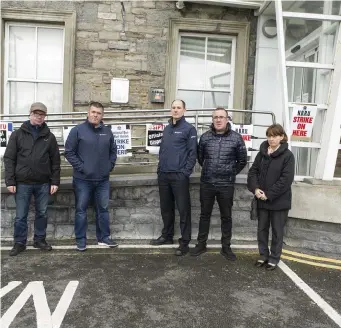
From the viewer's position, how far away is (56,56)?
24.3 feet

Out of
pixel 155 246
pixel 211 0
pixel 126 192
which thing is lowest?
pixel 155 246

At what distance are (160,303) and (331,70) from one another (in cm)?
423

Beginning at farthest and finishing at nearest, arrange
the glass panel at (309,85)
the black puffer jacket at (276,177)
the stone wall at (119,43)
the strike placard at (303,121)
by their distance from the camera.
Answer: the stone wall at (119,43) → the glass panel at (309,85) → the strike placard at (303,121) → the black puffer jacket at (276,177)

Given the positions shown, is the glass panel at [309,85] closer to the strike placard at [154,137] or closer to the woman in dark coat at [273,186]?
the woman in dark coat at [273,186]

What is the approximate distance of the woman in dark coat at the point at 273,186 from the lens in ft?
14.0

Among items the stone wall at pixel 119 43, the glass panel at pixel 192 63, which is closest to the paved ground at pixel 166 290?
the stone wall at pixel 119 43

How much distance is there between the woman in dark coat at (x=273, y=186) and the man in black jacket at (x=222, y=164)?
0.25 metres

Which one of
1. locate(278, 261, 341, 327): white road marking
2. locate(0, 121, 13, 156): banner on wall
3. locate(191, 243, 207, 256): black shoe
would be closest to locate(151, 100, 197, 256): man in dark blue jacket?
locate(191, 243, 207, 256): black shoe

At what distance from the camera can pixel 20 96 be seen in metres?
7.44

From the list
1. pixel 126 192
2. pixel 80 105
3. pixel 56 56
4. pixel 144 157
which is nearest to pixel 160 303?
pixel 126 192

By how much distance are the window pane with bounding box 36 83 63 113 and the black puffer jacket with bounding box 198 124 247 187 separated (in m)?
4.08

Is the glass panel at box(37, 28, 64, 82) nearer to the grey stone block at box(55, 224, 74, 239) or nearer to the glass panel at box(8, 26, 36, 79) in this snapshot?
the glass panel at box(8, 26, 36, 79)

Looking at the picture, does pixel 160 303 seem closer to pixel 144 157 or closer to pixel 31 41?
pixel 144 157

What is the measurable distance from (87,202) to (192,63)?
162 inches
